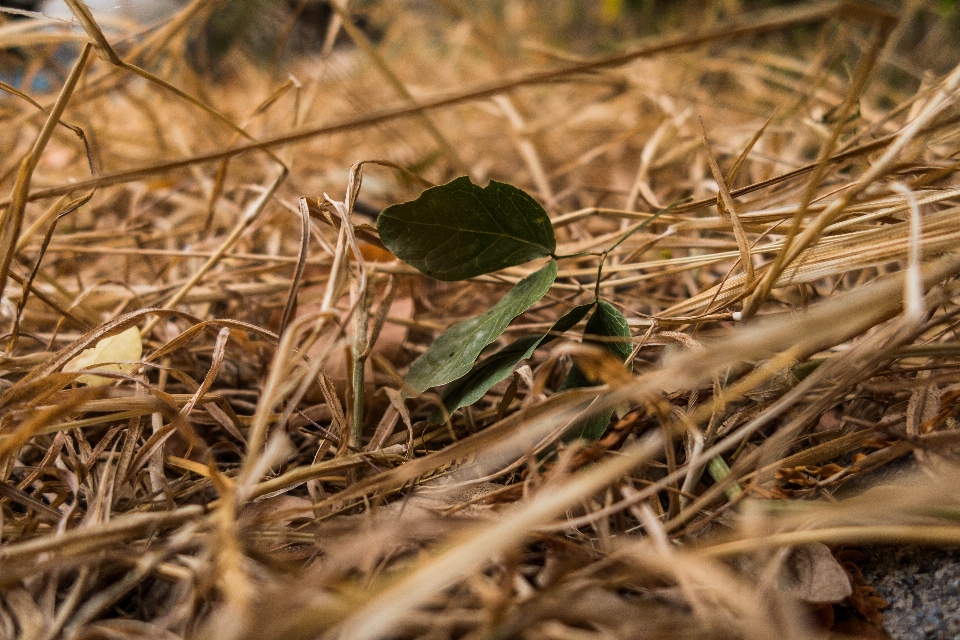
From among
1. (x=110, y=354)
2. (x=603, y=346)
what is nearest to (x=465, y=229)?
(x=603, y=346)

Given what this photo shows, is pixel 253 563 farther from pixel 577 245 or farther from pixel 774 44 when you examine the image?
pixel 774 44

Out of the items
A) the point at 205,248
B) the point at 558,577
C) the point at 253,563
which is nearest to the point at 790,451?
the point at 558,577

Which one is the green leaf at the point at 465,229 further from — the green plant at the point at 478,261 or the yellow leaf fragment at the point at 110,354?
the yellow leaf fragment at the point at 110,354

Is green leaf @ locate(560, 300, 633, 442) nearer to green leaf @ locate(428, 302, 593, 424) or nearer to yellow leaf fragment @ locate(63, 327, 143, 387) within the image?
green leaf @ locate(428, 302, 593, 424)

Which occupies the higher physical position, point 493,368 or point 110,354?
point 110,354

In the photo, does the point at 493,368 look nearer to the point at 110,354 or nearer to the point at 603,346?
the point at 603,346

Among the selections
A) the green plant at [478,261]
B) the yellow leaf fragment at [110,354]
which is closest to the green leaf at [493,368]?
the green plant at [478,261]

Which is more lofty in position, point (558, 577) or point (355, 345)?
point (355, 345)
